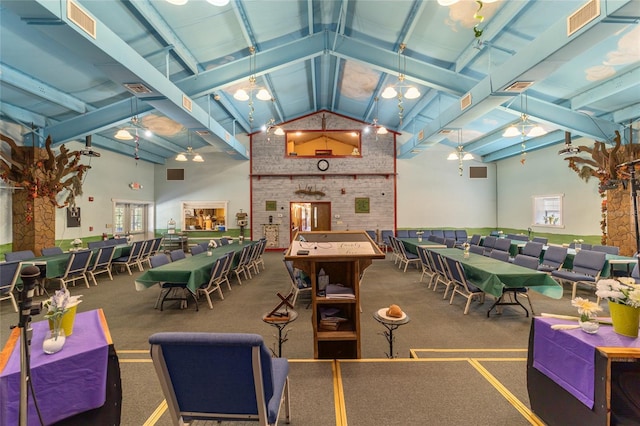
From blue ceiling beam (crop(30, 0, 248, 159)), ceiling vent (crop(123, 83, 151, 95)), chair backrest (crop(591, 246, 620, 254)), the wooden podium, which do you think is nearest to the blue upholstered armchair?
the wooden podium

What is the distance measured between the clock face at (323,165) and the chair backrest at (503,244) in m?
6.63

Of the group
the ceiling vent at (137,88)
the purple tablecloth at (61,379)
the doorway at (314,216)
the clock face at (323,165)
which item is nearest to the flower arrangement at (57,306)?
the purple tablecloth at (61,379)

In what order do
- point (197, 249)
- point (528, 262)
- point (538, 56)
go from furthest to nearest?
point (197, 249) → point (528, 262) → point (538, 56)

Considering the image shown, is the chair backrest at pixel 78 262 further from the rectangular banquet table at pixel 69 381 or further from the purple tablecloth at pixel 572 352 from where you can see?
the purple tablecloth at pixel 572 352

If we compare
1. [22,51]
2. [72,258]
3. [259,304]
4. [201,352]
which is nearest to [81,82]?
[22,51]

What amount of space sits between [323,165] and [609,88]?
8394 millimetres

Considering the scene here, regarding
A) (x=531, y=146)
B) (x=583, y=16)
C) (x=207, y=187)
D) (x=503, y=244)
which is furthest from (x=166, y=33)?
(x=531, y=146)

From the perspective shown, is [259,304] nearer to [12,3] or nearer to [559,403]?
[559,403]

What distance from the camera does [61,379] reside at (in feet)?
4.93

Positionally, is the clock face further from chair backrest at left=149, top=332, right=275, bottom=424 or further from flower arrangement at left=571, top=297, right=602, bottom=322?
chair backrest at left=149, top=332, right=275, bottom=424

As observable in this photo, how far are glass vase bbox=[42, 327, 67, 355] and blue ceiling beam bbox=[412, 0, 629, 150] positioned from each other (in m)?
5.30

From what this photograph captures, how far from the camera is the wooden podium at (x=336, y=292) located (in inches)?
104

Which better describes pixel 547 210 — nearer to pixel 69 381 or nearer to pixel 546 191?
pixel 546 191

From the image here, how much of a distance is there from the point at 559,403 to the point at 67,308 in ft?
9.83
